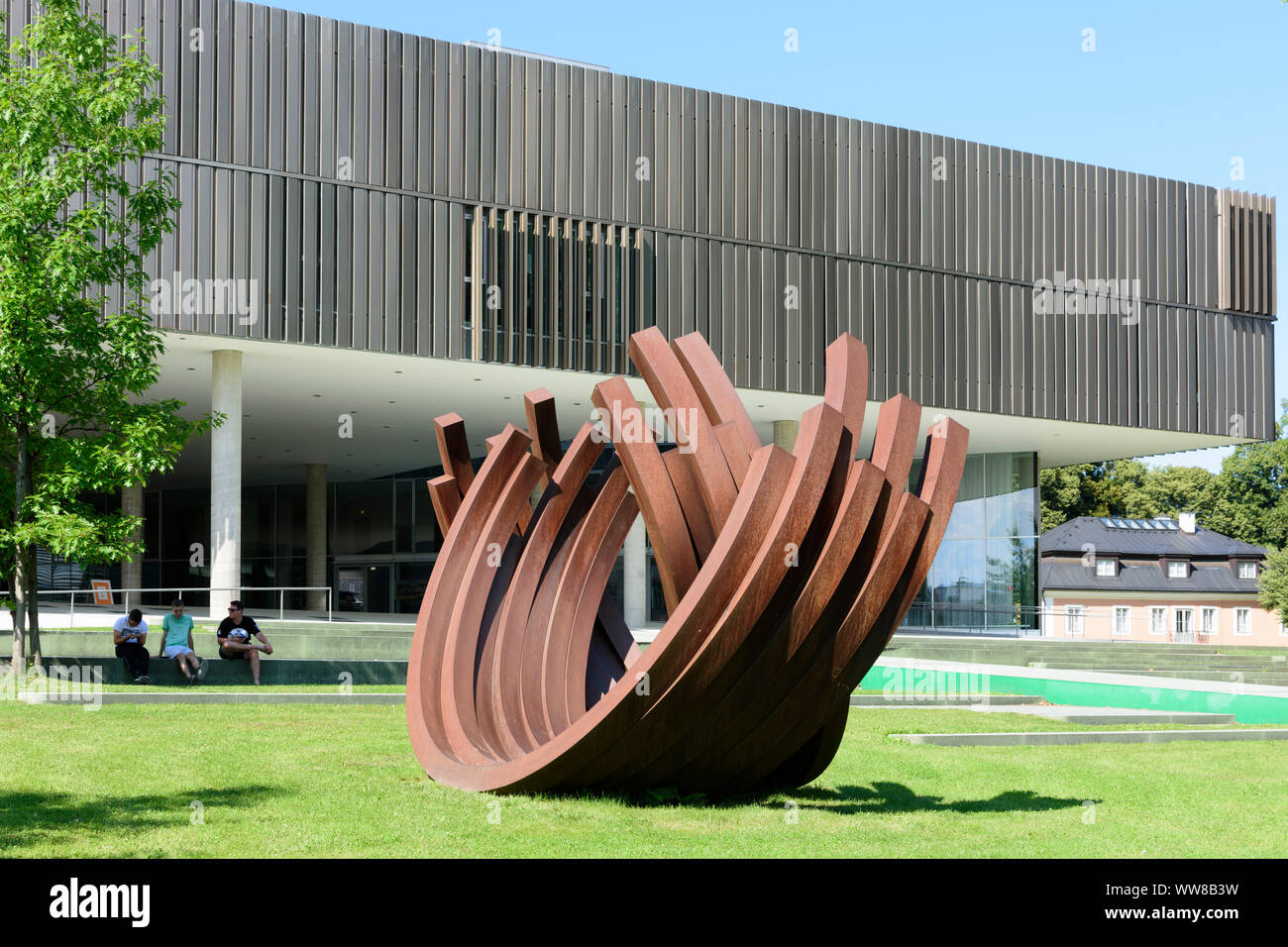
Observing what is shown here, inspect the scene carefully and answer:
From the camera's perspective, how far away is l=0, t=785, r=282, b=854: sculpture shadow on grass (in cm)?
696

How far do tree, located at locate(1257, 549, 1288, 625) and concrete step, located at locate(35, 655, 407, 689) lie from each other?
131 ft

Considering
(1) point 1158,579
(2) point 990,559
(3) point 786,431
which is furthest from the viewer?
(1) point 1158,579

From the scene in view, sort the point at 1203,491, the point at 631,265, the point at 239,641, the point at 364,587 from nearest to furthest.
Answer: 1. the point at 239,641
2. the point at 631,265
3. the point at 364,587
4. the point at 1203,491

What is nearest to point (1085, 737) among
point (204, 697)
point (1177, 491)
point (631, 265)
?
point (204, 697)

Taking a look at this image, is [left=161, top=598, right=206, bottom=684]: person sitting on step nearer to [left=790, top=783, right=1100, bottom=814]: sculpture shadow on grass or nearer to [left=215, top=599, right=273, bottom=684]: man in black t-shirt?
[left=215, top=599, right=273, bottom=684]: man in black t-shirt

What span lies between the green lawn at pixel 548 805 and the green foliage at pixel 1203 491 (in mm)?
51661

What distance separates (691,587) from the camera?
7422mm

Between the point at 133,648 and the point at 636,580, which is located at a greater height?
the point at 636,580

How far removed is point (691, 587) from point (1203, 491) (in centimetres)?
6267

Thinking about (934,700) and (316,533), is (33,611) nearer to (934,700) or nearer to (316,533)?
(934,700)

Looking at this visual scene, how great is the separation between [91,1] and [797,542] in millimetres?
21320

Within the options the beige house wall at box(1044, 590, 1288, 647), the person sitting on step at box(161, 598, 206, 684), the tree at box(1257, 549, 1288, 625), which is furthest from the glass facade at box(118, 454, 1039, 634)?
the person sitting on step at box(161, 598, 206, 684)

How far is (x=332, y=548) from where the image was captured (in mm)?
44969
